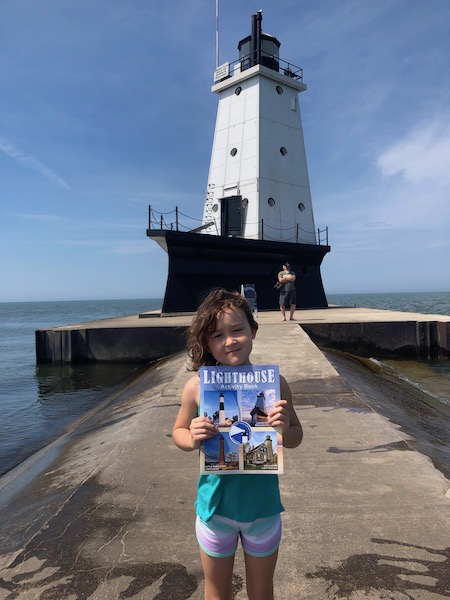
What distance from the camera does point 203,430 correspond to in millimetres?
1564

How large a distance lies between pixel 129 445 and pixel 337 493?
6.45 feet

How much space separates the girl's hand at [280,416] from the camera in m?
1.56

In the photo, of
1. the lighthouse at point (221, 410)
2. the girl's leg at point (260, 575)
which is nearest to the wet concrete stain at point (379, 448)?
the girl's leg at point (260, 575)

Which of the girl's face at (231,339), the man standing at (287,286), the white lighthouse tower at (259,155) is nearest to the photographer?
the girl's face at (231,339)

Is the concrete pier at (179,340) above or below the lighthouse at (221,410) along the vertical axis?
below

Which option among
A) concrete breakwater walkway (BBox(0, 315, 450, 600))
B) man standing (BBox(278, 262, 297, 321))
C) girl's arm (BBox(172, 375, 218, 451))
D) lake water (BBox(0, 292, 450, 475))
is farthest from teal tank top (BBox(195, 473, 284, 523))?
man standing (BBox(278, 262, 297, 321))

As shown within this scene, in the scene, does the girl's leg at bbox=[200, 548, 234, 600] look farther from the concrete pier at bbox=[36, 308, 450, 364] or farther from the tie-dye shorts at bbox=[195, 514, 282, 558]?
the concrete pier at bbox=[36, 308, 450, 364]

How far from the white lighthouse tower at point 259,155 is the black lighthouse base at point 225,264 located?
0.77 metres

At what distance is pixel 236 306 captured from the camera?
1.78m

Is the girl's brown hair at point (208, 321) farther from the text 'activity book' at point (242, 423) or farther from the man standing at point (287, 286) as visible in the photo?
the man standing at point (287, 286)

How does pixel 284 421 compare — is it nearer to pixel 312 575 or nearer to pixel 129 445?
pixel 312 575

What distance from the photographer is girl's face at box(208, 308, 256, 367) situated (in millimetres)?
1719

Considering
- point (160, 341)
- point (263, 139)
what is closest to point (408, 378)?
point (160, 341)

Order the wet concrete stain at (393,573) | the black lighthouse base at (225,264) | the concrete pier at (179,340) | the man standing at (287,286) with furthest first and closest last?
the black lighthouse base at (225,264) → the concrete pier at (179,340) → the man standing at (287,286) → the wet concrete stain at (393,573)
